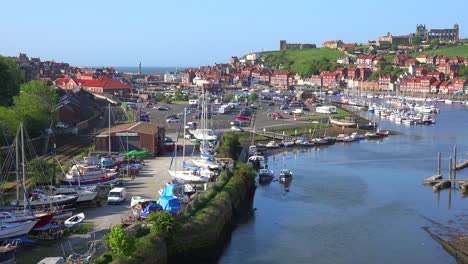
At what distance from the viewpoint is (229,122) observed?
43.7 meters

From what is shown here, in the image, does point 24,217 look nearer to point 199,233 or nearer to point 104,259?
point 104,259

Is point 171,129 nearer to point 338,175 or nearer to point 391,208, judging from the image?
point 338,175

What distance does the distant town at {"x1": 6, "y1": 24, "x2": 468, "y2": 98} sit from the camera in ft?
249

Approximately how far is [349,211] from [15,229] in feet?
34.4

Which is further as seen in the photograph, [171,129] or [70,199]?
[171,129]

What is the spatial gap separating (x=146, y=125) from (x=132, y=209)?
38.9 ft

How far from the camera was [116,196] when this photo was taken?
60.0 feet

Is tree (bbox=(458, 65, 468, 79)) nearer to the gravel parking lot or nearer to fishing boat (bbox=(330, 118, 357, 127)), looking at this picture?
the gravel parking lot

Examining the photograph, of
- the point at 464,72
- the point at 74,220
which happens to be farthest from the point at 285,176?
the point at 464,72

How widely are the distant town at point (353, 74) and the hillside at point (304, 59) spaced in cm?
179

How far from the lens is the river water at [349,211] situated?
54.9 feet

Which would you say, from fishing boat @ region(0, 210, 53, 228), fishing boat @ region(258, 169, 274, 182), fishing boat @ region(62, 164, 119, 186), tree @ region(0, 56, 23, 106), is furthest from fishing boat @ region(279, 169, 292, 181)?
tree @ region(0, 56, 23, 106)

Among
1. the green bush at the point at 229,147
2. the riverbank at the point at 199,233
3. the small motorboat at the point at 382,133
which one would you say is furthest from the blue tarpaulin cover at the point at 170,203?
the small motorboat at the point at 382,133

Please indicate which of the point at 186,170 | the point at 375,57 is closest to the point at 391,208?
the point at 186,170
